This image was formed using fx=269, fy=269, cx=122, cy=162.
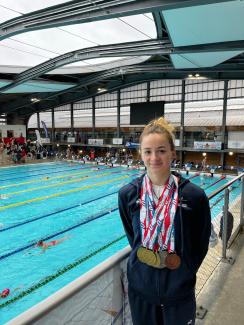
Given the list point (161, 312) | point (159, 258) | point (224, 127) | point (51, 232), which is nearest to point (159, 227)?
point (159, 258)

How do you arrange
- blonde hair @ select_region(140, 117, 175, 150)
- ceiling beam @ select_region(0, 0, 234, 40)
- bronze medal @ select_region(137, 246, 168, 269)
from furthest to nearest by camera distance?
ceiling beam @ select_region(0, 0, 234, 40), blonde hair @ select_region(140, 117, 175, 150), bronze medal @ select_region(137, 246, 168, 269)

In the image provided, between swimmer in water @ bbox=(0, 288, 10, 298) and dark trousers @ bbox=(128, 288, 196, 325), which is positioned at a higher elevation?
dark trousers @ bbox=(128, 288, 196, 325)

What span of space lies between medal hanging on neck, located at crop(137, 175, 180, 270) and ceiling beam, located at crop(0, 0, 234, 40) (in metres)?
6.78

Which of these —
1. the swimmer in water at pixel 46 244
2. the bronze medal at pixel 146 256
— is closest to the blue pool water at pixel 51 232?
the swimmer in water at pixel 46 244

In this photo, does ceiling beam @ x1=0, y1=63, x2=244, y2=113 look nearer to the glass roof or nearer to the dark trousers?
the glass roof

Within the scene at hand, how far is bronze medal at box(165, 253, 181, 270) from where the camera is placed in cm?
134

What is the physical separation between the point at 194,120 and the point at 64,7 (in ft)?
50.7

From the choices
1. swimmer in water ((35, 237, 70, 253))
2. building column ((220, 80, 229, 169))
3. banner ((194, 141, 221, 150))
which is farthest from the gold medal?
building column ((220, 80, 229, 169))

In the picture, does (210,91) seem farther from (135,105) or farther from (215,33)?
(215,33)

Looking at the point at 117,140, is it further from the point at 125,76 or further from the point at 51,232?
the point at 51,232

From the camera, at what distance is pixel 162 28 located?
34.1 ft

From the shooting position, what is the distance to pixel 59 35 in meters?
10.8

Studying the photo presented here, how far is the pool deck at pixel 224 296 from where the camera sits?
82.9 inches

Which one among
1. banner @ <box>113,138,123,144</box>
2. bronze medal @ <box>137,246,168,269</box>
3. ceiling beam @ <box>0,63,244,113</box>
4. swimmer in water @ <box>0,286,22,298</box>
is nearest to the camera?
bronze medal @ <box>137,246,168,269</box>
